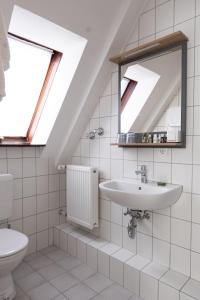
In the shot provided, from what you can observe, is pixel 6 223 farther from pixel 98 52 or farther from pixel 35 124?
pixel 98 52

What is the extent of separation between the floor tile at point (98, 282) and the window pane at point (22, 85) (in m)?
1.52

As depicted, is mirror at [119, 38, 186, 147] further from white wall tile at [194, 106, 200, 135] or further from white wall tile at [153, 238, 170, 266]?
white wall tile at [153, 238, 170, 266]

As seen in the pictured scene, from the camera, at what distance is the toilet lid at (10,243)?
1.42 m

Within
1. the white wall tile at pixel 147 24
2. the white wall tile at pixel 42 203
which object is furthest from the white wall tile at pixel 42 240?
the white wall tile at pixel 147 24

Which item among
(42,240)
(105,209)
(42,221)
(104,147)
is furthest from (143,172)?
(42,240)

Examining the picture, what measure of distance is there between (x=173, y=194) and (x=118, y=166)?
25.4 inches

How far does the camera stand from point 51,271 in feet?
6.40

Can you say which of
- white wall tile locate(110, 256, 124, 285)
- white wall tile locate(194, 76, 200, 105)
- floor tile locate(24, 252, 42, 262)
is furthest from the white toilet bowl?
white wall tile locate(194, 76, 200, 105)

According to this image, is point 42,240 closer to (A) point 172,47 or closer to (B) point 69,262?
(B) point 69,262

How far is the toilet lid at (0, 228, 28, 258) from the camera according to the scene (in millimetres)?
1423

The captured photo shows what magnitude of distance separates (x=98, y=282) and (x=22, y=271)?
70 centimetres

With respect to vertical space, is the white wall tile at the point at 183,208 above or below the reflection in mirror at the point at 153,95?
below

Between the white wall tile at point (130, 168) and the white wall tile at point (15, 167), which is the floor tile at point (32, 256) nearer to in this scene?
the white wall tile at point (15, 167)

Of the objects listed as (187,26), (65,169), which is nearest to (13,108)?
(65,169)
